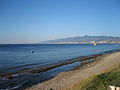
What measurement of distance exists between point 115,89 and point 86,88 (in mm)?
2688

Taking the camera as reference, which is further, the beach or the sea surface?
the sea surface

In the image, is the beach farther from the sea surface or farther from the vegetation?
the vegetation

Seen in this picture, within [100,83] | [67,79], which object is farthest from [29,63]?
[100,83]

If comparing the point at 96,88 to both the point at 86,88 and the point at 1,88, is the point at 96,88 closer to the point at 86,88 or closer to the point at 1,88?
the point at 86,88

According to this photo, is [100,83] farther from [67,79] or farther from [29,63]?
[29,63]

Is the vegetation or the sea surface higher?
the vegetation

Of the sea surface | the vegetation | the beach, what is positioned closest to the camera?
the vegetation

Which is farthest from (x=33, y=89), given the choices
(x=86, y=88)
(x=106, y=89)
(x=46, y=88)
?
(x=106, y=89)

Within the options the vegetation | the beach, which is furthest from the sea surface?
the vegetation

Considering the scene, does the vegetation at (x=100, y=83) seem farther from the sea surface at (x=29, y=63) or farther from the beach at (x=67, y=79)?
the sea surface at (x=29, y=63)

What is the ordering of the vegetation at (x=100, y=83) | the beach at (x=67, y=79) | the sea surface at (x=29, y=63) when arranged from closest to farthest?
the vegetation at (x=100, y=83) < the beach at (x=67, y=79) < the sea surface at (x=29, y=63)

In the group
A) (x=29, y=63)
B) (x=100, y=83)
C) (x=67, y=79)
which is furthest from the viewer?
(x=29, y=63)

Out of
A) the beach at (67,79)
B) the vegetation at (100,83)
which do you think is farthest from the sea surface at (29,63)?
the vegetation at (100,83)

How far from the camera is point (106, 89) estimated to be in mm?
6246
